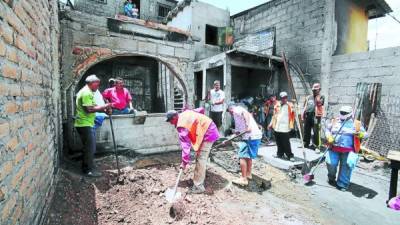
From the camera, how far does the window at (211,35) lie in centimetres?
1327

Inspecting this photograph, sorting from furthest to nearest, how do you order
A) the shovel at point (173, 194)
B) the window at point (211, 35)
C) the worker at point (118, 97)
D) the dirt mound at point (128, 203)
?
the window at point (211, 35) → the worker at point (118, 97) → the shovel at point (173, 194) → the dirt mound at point (128, 203)

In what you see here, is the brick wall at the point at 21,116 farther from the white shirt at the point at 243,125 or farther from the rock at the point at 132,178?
the white shirt at the point at 243,125

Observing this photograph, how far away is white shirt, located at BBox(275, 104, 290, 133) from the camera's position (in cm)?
627

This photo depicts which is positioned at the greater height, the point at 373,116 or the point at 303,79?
the point at 303,79

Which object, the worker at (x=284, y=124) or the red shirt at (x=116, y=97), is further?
the worker at (x=284, y=124)

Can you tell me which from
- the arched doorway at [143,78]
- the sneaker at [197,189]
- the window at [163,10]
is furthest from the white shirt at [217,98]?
the window at [163,10]

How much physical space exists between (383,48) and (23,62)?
8560 mm

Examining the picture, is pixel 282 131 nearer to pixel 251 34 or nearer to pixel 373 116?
pixel 373 116

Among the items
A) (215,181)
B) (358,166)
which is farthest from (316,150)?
(215,181)

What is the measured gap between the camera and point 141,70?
10797mm

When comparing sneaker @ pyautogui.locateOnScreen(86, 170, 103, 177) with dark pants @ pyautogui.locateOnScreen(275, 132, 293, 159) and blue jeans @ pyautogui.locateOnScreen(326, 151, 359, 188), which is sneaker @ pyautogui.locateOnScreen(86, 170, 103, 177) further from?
blue jeans @ pyautogui.locateOnScreen(326, 151, 359, 188)

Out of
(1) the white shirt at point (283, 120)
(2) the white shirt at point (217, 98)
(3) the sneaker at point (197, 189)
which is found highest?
(2) the white shirt at point (217, 98)

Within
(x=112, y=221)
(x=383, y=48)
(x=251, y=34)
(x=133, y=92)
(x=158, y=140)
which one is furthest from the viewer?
(x=251, y=34)

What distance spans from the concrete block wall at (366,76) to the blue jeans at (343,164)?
296 centimetres
